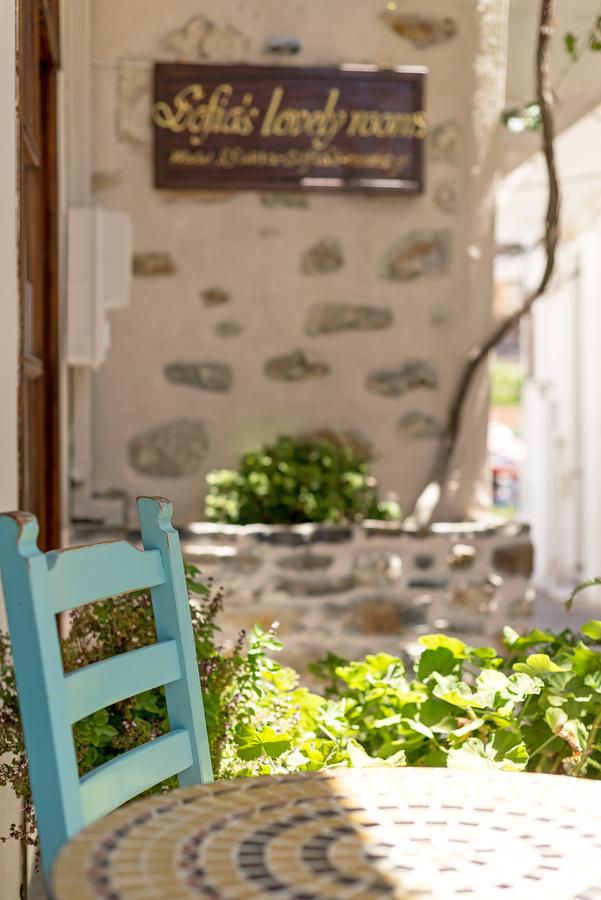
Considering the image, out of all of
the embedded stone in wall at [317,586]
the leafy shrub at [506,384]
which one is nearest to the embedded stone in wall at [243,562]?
the embedded stone in wall at [317,586]

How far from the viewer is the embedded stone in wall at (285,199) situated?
4309mm

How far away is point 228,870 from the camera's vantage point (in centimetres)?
107

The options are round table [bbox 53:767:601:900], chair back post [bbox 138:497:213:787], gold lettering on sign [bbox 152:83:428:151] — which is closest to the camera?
round table [bbox 53:767:601:900]

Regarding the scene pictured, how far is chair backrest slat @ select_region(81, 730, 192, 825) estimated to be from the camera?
133cm

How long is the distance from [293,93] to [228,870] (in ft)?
11.7

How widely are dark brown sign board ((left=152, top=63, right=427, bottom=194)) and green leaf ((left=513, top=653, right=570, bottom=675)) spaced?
2.49 metres

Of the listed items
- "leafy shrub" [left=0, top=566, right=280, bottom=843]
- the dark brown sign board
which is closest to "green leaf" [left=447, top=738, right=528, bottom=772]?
"leafy shrub" [left=0, top=566, right=280, bottom=843]

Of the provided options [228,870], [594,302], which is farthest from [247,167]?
[594,302]

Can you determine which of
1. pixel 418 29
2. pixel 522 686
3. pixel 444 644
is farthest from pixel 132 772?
pixel 418 29

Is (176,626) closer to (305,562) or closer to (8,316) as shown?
(8,316)

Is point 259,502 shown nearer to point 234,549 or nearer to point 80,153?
point 234,549

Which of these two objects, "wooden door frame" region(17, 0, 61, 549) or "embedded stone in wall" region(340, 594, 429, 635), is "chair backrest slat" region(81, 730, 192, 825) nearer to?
"wooden door frame" region(17, 0, 61, 549)

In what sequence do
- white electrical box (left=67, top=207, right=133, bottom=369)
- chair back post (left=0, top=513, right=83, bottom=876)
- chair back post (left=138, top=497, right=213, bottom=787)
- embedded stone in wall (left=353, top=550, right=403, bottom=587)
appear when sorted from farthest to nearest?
embedded stone in wall (left=353, top=550, right=403, bottom=587), white electrical box (left=67, top=207, right=133, bottom=369), chair back post (left=138, top=497, right=213, bottom=787), chair back post (left=0, top=513, right=83, bottom=876)

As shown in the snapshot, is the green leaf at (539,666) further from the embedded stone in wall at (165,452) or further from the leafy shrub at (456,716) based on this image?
the embedded stone in wall at (165,452)
